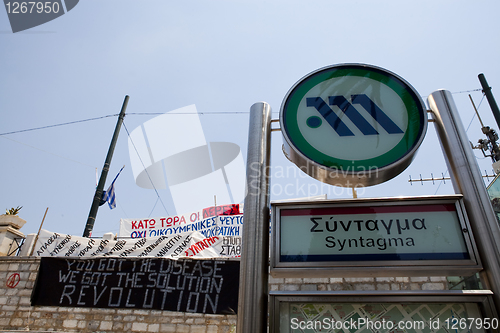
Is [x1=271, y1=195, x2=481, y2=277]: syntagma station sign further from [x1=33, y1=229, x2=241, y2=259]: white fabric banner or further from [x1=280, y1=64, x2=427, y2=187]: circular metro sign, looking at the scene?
[x1=33, y1=229, x2=241, y2=259]: white fabric banner

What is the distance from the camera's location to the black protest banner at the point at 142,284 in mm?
6508

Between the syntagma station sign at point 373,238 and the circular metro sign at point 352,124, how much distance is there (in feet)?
0.72

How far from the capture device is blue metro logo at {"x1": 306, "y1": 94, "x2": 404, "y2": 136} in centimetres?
180

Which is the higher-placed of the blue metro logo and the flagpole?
the flagpole

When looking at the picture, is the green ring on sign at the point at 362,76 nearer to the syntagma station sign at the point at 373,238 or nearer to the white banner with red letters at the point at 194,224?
the syntagma station sign at the point at 373,238

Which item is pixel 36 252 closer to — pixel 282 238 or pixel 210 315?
pixel 210 315

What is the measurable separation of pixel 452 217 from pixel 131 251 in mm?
7769

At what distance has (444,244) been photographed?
1.45m

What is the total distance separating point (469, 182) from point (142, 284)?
6.83 meters

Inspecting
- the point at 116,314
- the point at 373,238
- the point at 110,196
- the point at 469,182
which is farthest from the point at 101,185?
the point at 469,182

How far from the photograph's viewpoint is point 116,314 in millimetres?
7242

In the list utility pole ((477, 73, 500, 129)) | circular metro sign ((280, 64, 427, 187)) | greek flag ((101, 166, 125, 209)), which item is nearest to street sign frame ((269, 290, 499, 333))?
circular metro sign ((280, 64, 427, 187))

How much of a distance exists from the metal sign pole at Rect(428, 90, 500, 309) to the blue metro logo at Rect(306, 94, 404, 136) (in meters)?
0.30

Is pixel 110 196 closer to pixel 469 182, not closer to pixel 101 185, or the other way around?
pixel 101 185
